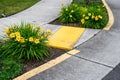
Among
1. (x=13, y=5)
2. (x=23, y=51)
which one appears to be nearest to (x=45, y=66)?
(x=23, y=51)

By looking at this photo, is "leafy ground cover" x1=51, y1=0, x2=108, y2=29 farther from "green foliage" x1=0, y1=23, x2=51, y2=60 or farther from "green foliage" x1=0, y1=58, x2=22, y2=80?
"green foliage" x1=0, y1=58, x2=22, y2=80

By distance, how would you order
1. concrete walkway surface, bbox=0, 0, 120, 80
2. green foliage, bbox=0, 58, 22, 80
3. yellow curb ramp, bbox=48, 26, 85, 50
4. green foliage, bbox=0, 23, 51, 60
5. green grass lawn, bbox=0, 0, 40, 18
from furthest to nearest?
1. green grass lawn, bbox=0, 0, 40, 18
2. yellow curb ramp, bbox=48, 26, 85, 50
3. green foliage, bbox=0, 23, 51, 60
4. concrete walkway surface, bbox=0, 0, 120, 80
5. green foliage, bbox=0, 58, 22, 80

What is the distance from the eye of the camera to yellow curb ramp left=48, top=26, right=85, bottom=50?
633 centimetres

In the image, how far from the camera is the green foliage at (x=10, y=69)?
4.81 metres

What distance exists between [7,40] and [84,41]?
2133mm

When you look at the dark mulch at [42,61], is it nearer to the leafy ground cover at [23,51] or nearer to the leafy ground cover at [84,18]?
the leafy ground cover at [23,51]

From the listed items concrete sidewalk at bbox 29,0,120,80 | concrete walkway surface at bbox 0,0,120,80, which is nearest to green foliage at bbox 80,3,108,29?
concrete walkway surface at bbox 0,0,120,80

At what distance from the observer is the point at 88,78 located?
4812mm

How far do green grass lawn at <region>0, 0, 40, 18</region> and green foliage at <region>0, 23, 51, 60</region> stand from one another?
3951 mm

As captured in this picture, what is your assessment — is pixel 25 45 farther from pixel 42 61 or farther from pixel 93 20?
pixel 93 20

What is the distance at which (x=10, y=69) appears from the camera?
16.5ft

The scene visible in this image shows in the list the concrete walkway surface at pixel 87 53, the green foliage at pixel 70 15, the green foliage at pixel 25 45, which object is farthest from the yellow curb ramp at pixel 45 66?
the green foliage at pixel 70 15

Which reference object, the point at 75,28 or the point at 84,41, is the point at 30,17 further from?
the point at 84,41

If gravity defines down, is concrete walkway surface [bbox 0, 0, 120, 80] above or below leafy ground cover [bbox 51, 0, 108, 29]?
below
